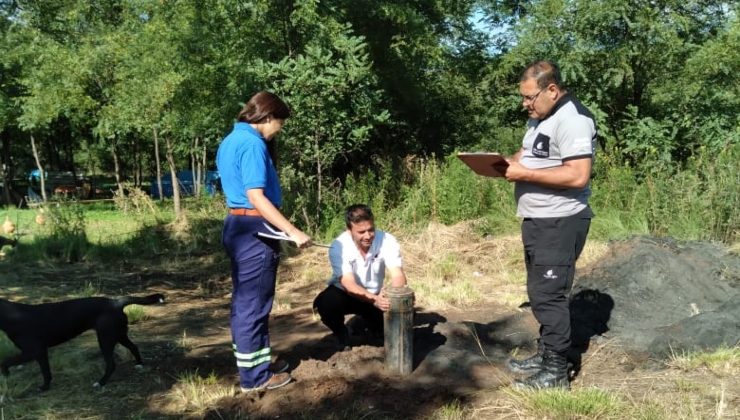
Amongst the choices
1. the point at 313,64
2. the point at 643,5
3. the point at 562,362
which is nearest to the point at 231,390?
the point at 562,362

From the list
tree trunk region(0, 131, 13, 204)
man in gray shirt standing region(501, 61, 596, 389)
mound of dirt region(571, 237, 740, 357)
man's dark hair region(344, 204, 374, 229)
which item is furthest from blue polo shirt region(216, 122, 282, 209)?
tree trunk region(0, 131, 13, 204)

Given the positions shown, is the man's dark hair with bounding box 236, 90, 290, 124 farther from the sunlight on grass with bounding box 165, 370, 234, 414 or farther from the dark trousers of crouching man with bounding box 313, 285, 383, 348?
the sunlight on grass with bounding box 165, 370, 234, 414

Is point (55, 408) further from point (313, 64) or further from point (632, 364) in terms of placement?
point (313, 64)

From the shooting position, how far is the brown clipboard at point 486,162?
334 centimetres

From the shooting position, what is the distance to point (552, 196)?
11.3 feet

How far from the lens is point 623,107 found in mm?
10789

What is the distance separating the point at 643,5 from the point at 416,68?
452 centimetres

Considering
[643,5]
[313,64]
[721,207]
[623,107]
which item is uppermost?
[643,5]

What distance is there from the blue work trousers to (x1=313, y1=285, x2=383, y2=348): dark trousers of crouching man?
0.73 metres

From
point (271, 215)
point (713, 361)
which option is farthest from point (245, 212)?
point (713, 361)

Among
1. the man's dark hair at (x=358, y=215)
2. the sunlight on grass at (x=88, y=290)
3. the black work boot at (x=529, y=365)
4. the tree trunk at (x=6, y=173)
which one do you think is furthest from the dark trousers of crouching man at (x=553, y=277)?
the tree trunk at (x=6, y=173)

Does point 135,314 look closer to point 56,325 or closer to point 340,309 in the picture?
point 56,325

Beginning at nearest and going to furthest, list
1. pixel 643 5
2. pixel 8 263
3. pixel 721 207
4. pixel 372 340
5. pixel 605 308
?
1. pixel 372 340
2. pixel 605 308
3. pixel 721 207
4. pixel 8 263
5. pixel 643 5

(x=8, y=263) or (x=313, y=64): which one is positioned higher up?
(x=313, y=64)
